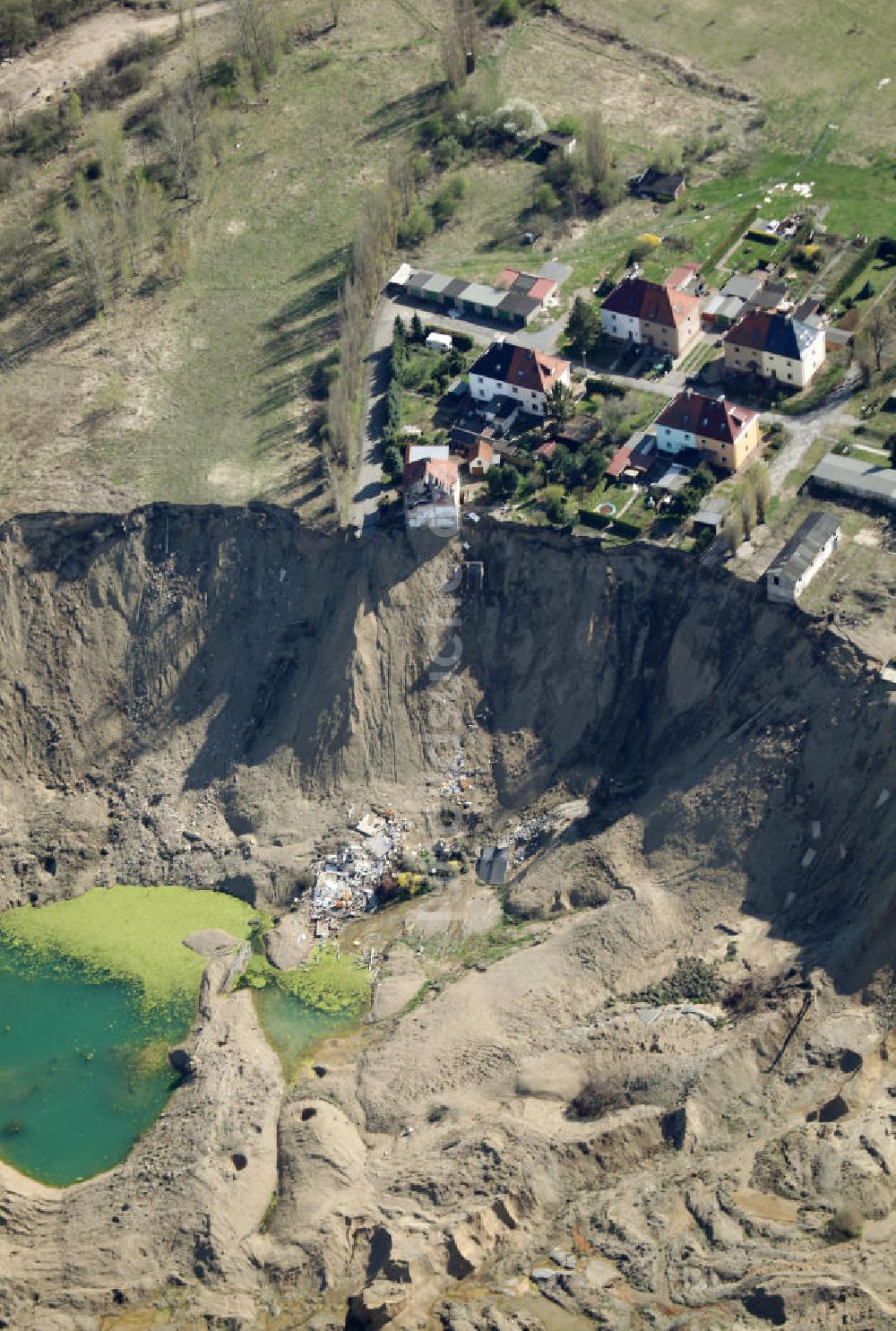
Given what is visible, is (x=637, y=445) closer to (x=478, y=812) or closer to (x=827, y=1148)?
(x=478, y=812)

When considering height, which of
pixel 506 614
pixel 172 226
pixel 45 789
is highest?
pixel 172 226

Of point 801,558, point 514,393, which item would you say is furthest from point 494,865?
point 514,393

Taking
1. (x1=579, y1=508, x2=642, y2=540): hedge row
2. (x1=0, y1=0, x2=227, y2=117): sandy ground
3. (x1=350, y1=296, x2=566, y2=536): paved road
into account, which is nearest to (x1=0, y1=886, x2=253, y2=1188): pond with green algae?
(x1=350, y1=296, x2=566, y2=536): paved road

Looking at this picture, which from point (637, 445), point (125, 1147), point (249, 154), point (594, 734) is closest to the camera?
point (125, 1147)

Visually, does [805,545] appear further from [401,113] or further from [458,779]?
[401,113]

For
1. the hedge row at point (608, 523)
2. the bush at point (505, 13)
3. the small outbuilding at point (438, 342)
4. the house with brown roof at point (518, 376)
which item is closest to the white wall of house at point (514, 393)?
the house with brown roof at point (518, 376)

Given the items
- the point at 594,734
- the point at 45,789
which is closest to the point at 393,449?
the point at 594,734

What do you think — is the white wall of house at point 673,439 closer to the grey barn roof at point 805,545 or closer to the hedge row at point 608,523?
the hedge row at point 608,523

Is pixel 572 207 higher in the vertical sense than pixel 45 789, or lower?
higher
